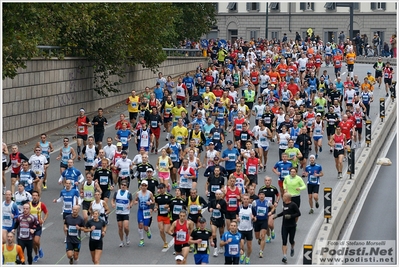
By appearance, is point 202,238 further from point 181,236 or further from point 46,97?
point 46,97

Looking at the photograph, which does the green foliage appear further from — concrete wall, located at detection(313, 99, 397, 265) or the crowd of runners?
concrete wall, located at detection(313, 99, 397, 265)

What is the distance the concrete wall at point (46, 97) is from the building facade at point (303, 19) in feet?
142

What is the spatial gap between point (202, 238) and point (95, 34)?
66.9ft

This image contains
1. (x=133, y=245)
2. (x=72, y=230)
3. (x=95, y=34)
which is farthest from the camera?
(x=95, y=34)

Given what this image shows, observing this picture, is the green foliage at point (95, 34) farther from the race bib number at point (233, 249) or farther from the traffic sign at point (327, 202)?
the race bib number at point (233, 249)

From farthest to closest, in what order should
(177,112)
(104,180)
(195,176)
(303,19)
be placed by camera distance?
(303,19) < (177,112) < (195,176) < (104,180)

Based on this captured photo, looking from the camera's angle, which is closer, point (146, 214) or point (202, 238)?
point (202, 238)

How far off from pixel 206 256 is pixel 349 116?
13.2m

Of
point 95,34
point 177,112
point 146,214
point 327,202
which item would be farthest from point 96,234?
point 95,34

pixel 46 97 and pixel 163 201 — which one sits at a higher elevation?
pixel 46 97

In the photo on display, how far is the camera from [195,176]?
2339cm

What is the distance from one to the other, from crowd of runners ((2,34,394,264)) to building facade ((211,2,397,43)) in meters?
47.2

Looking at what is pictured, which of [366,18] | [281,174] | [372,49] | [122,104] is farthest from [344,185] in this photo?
[366,18]

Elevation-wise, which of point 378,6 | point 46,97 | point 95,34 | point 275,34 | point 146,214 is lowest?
point 146,214
